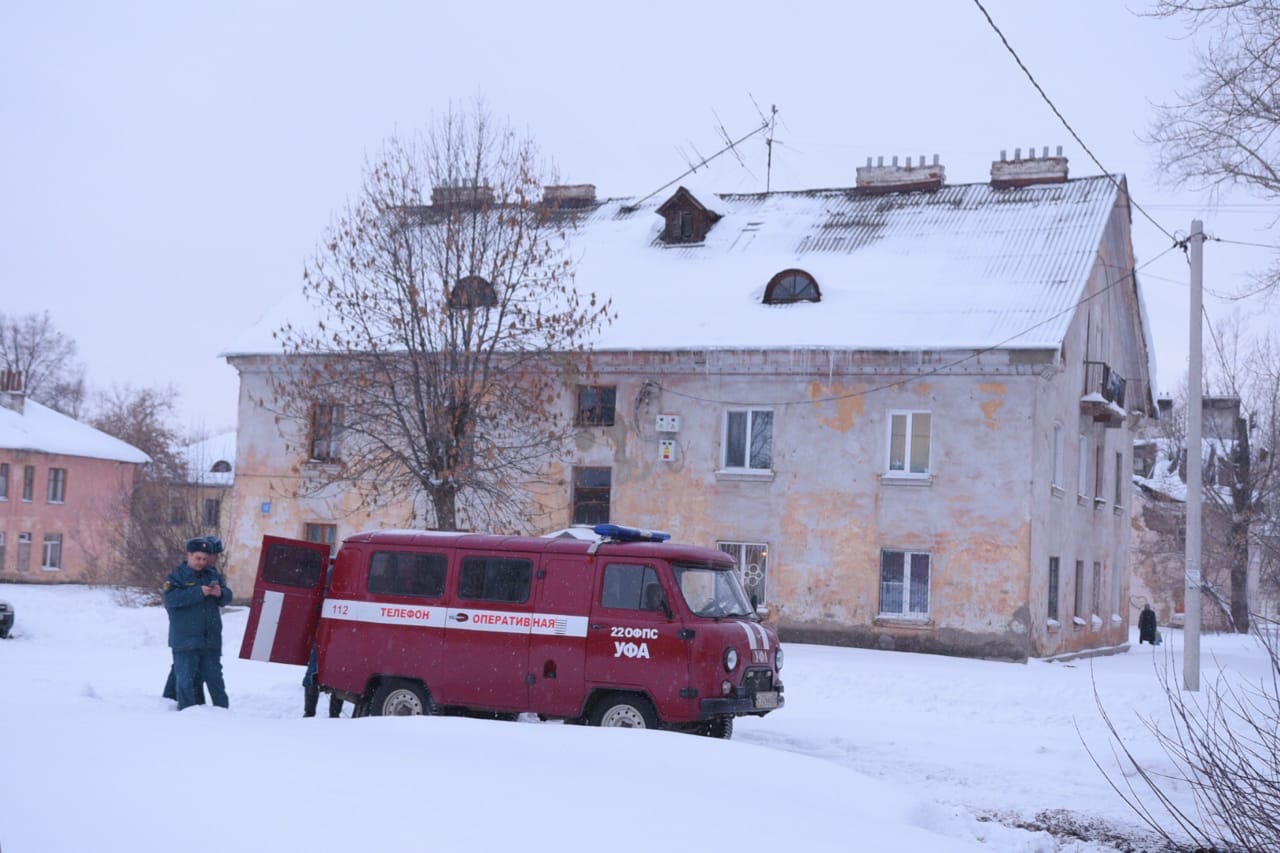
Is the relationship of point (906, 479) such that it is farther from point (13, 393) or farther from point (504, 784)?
point (13, 393)

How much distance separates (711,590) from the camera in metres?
13.2

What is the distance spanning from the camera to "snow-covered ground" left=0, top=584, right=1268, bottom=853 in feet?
19.0

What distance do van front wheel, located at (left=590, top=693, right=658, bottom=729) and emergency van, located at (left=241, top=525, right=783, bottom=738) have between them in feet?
0.04

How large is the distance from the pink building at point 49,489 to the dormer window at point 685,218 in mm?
27850

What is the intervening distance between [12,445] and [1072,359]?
1590 inches

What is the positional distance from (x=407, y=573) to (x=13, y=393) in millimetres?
48563

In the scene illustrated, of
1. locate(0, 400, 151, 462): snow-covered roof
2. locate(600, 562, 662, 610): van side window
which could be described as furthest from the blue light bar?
locate(0, 400, 151, 462): snow-covered roof

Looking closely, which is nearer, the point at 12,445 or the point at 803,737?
the point at 803,737

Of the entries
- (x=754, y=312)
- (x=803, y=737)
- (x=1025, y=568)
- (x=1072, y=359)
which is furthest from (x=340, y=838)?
(x=1072, y=359)

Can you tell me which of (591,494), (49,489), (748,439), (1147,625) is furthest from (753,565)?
(49,489)

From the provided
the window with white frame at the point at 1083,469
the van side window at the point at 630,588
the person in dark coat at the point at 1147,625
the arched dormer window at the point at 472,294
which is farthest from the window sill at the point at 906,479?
the person in dark coat at the point at 1147,625

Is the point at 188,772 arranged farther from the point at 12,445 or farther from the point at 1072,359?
the point at 12,445

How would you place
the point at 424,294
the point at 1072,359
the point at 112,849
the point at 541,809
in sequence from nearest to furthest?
1. the point at 112,849
2. the point at 541,809
3. the point at 424,294
4. the point at 1072,359

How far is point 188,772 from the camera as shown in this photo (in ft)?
22.0
